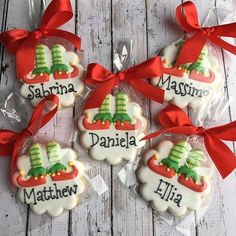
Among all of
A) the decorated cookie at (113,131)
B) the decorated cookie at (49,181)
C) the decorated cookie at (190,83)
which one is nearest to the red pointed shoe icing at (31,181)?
the decorated cookie at (49,181)

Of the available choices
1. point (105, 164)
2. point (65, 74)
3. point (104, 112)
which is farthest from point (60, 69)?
point (105, 164)

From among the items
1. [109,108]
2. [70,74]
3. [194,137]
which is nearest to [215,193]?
[194,137]

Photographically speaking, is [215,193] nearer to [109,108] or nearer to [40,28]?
[109,108]

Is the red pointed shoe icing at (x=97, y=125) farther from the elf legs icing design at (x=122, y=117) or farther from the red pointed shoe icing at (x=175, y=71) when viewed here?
the red pointed shoe icing at (x=175, y=71)

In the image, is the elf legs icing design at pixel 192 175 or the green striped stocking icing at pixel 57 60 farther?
the green striped stocking icing at pixel 57 60

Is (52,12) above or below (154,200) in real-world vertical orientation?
above

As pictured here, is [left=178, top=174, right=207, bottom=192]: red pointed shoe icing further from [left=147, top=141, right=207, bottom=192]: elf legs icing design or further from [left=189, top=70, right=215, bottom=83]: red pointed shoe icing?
[left=189, top=70, right=215, bottom=83]: red pointed shoe icing
